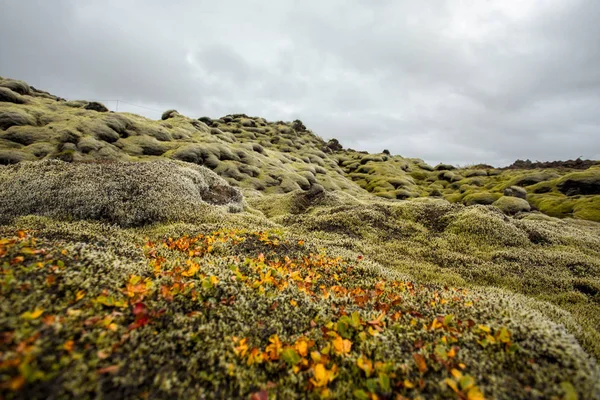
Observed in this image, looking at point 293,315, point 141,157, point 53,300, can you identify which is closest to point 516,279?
point 293,315

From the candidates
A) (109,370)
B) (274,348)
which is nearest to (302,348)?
(274,348)

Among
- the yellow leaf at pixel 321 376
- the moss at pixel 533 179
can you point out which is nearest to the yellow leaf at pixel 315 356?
the yellow leaf at pixel 321 376

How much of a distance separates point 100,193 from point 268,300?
12.7 metres

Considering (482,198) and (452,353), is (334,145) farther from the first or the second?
(452,353)

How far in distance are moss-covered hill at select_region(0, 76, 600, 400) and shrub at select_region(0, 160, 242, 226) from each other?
3.6 inches

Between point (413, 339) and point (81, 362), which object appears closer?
point (81, 362)

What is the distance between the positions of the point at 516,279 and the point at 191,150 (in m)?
45.0

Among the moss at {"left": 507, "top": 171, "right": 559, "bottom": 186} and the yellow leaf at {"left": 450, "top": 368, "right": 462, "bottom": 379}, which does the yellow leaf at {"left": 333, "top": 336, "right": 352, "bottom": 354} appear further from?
the moss at {"left": 507, "top": 171, "right": 559, "bottom": 186}

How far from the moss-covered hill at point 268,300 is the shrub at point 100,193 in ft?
0.30

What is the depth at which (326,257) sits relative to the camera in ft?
38.0

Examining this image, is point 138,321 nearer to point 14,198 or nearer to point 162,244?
point 162,244

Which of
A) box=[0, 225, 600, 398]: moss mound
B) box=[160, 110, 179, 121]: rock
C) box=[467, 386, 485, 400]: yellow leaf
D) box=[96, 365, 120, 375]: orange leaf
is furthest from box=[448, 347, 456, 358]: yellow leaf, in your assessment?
box=[160, 110, 179, 121]: rock

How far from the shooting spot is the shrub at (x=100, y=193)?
14.1 metres

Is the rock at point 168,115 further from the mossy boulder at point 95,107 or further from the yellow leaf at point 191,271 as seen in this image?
the yellow leaf at point 191,271
